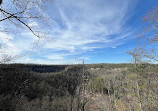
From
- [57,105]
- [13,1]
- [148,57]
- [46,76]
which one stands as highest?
[13,1]

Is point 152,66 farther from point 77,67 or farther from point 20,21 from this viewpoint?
point 20,21

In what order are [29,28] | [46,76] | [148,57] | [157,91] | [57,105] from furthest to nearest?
[46,76] → [57,105] → [157,91] → [148,57] → [29,28]

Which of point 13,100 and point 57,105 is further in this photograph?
point 57,105

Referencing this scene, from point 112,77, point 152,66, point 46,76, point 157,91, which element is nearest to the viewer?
point 152,66

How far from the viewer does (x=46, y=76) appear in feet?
118

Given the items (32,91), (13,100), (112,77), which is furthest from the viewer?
(32,91)

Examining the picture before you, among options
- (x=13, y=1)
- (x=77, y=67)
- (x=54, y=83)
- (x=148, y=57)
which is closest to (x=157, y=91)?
(x=148, y=57)

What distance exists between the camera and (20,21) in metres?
2.13

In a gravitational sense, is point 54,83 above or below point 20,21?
below

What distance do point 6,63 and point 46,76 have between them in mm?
36868

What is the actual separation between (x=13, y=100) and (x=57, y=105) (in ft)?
56.7

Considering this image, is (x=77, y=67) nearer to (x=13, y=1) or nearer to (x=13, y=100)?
(x=13, y=100)

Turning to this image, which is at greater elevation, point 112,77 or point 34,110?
point 112,77

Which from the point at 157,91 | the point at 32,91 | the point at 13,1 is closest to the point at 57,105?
the point at 32,91
